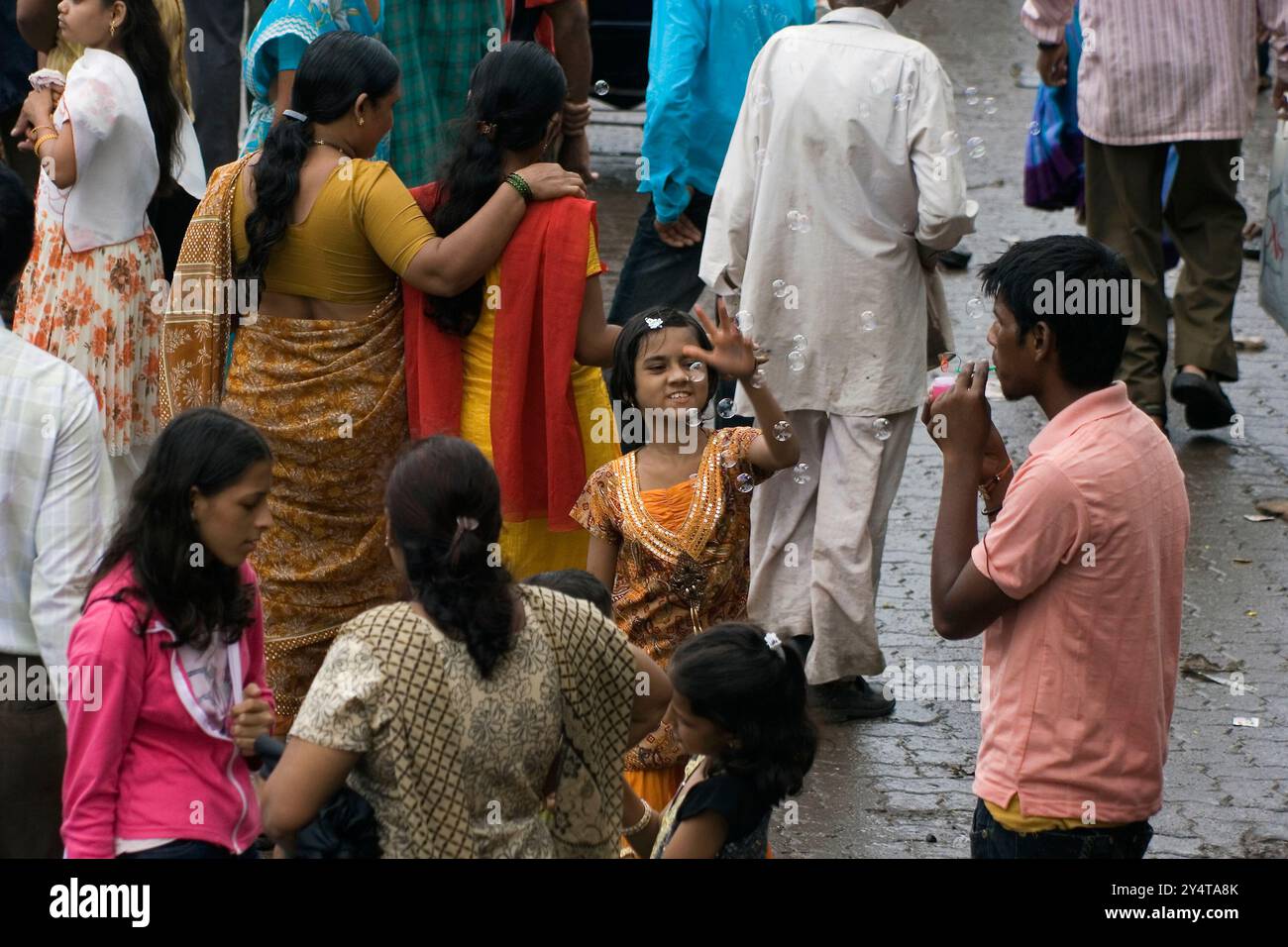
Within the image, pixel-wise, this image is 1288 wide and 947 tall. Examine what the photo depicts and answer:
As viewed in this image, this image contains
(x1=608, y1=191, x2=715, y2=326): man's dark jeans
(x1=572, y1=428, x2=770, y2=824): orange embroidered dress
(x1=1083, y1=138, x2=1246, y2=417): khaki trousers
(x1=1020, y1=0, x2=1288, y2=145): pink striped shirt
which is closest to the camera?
(x1=572, y1=428, x2=770, y2=824): orange embroidered dress

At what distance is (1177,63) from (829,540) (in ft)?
8.87

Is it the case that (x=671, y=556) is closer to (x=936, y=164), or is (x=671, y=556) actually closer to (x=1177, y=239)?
(x=936, y=164)

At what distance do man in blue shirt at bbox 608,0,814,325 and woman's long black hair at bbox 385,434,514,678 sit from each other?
318 centimetres

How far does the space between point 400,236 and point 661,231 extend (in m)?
1.83

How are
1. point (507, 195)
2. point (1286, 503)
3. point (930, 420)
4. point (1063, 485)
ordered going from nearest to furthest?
point (1063, 485)
point (930, 420)
point (507, 195)
point (1286, 503)

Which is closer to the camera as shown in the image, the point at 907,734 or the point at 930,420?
the point at 930,420

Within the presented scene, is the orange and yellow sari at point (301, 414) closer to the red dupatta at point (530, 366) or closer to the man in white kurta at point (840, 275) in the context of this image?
the red dupatta at point (530, 366)

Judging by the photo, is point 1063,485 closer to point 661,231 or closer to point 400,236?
point 400,236

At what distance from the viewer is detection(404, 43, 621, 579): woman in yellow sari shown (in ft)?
14.3

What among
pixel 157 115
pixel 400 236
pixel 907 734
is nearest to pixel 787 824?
pixel 907 734

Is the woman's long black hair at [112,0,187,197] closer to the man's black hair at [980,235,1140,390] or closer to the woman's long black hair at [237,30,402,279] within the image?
the woman's long black hair at [237,30,402,279]

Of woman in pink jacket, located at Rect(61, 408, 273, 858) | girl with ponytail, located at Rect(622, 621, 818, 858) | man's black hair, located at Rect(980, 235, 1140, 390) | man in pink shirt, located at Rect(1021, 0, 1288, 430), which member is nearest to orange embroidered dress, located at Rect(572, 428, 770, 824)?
girl with ponytail, located at Rect(622, 621, 818, 858)
